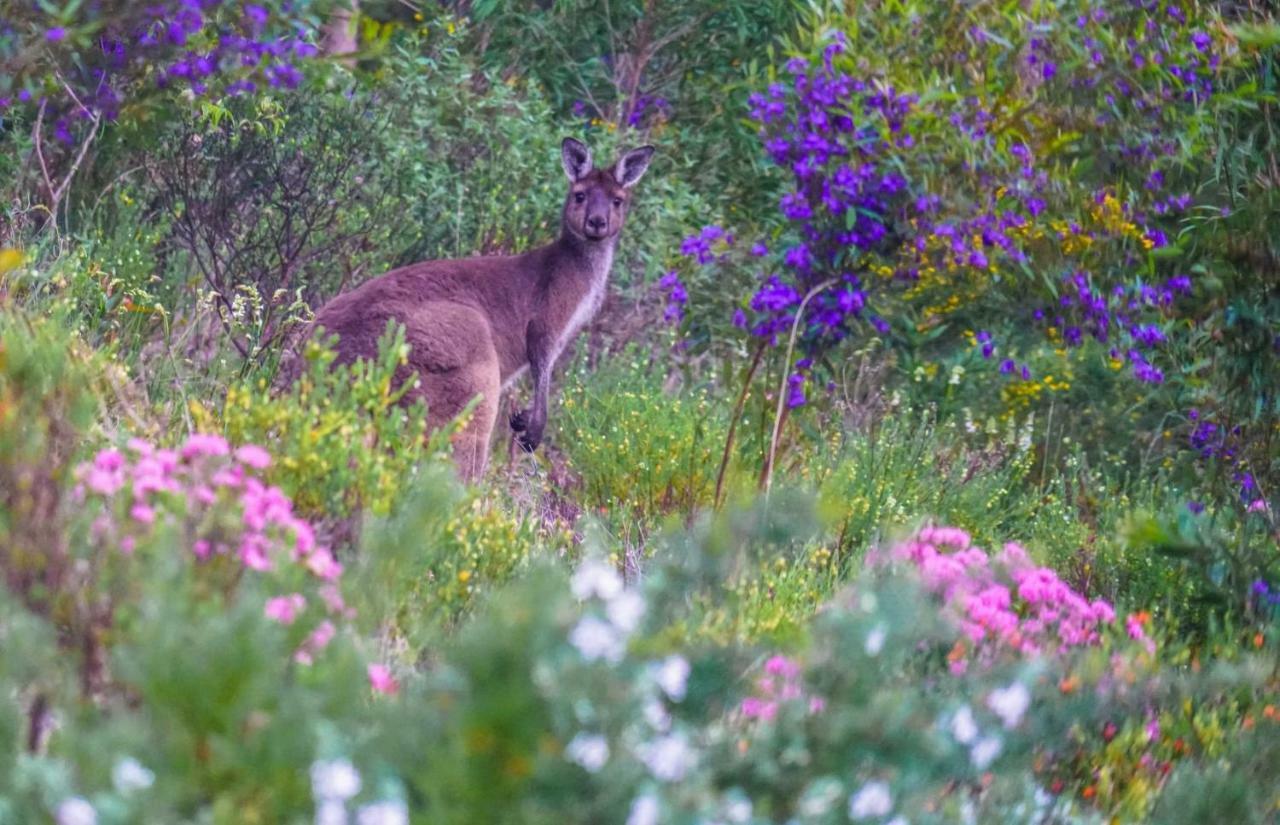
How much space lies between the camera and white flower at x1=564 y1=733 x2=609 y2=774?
9.80ft

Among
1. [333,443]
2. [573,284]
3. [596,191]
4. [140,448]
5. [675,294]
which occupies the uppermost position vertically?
[140,448]

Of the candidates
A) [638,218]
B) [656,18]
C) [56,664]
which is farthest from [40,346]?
[656,18]

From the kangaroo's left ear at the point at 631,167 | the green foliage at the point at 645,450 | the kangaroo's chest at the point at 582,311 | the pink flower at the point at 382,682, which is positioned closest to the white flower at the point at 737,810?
the pink flower at the point at 382,682

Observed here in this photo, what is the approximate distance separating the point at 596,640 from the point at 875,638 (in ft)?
2.16

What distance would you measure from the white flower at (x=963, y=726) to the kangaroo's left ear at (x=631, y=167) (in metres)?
6.44

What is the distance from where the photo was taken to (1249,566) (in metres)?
5.95

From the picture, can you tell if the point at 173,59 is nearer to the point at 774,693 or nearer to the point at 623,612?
the point at 774,693

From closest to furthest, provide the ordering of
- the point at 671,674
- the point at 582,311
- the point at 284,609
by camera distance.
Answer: the point at 671,674, the point at 284,609, the point at 582,311

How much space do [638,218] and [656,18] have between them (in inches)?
115

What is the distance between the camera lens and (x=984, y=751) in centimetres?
363

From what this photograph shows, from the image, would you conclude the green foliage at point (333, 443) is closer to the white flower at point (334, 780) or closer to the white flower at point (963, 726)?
the white flower at point (963, 726)

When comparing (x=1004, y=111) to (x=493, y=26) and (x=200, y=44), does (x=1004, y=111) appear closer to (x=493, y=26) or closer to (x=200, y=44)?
(x=200, y=44)

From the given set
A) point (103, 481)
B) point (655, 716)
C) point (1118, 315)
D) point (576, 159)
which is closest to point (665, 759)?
point (655, 716)

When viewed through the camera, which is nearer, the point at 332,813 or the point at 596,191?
the point at 332,813
